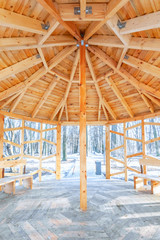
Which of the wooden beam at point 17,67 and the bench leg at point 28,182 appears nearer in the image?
the wooden beam at point 17,67

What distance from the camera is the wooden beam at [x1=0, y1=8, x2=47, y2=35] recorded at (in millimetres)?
2365

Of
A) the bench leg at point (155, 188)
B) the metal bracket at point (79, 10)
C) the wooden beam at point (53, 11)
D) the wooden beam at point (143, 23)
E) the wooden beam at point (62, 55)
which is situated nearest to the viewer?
the wooden beam at point (53, 11)

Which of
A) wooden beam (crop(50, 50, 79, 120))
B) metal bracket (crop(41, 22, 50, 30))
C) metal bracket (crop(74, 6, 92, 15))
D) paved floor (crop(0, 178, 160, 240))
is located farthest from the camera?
wooden beam (crop(50, 50, 79, 120))

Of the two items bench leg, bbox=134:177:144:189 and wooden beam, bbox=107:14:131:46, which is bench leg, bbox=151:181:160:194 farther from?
wooden beam, bbox=107:14:131:46

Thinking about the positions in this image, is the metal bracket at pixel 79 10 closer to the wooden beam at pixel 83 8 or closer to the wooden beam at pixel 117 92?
the wooden beam at pixel 83 8

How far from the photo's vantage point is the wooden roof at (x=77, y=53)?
2.60m

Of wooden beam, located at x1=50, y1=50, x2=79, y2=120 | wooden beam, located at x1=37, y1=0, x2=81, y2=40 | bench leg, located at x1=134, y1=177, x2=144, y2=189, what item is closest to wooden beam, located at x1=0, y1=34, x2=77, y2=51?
wooden beam, located at x1=37, y1=0, x2=81, y2=40

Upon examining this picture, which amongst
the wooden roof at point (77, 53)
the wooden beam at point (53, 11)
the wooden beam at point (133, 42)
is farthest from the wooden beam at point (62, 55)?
the wooden beam at point (53, 11)

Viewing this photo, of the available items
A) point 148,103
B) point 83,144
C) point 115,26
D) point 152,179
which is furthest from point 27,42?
point 152,179

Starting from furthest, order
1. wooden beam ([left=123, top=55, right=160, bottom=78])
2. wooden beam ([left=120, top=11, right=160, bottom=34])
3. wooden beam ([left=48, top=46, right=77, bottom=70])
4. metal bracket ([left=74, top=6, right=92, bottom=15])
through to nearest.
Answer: wooden beam ([left=48, top=46, right=77, bottom=70]) → wooden beam ([left=123, top=55, right=160, bottom=78]) → metal bracket ([left=74, top=6, right=92, bottom=15]) → wooden beam ([left=120, top=11, right=160, bottom=34])

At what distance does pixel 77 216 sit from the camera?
316cm

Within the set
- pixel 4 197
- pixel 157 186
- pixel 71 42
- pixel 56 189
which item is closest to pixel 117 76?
pixel 71 42

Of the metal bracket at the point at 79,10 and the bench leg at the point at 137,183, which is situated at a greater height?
the metal bracket at the point at 79,10

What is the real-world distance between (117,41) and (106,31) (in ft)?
1.36
